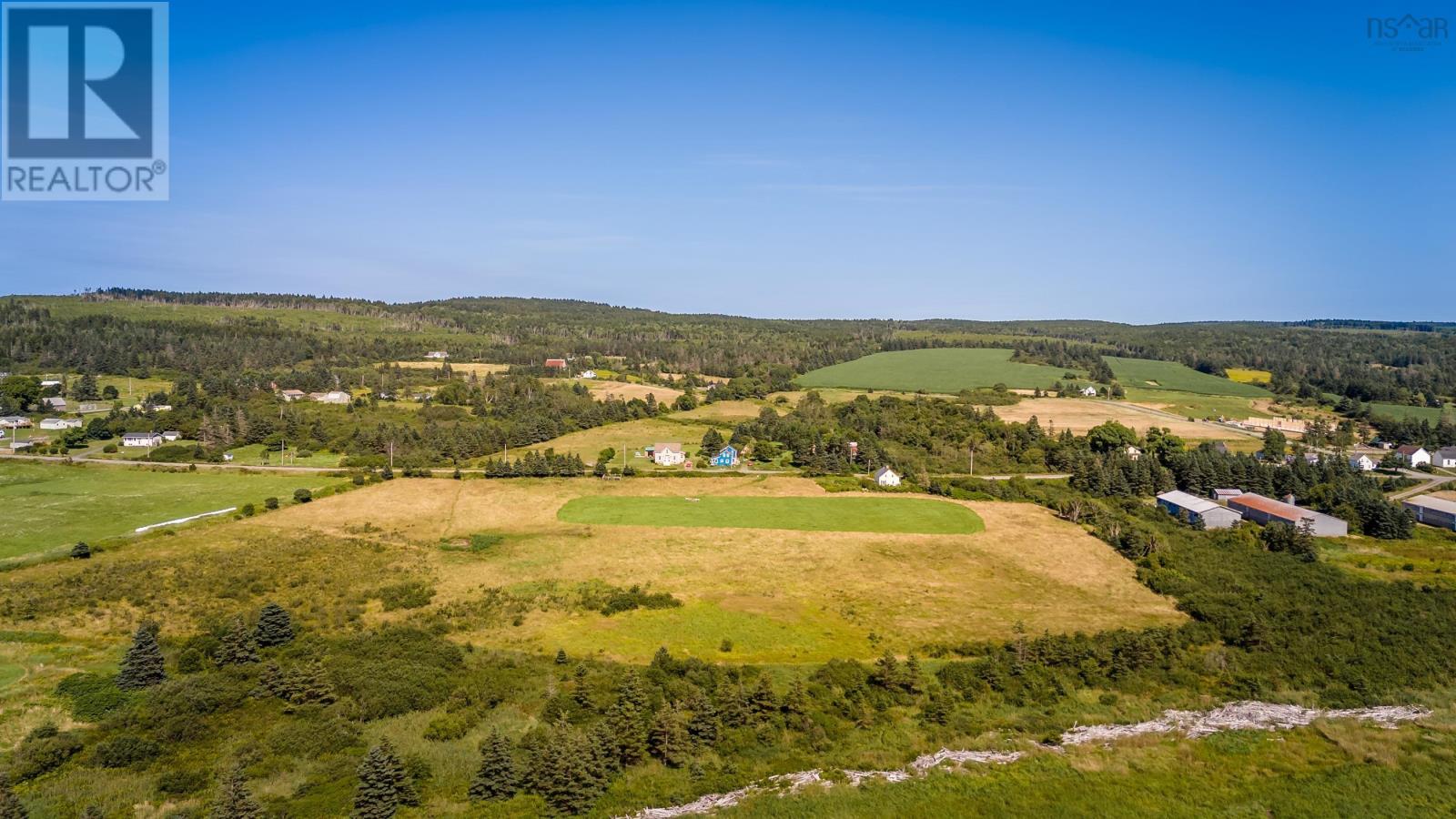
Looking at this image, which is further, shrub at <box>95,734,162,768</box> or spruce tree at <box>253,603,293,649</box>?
spruce tree at <box>253,603,293,649</box>

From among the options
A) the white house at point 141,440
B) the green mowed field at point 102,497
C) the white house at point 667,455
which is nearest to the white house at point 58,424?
the white house at point 141,440

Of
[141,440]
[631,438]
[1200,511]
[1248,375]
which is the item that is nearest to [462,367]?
[141,440]

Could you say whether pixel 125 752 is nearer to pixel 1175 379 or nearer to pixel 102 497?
pixel 102 497

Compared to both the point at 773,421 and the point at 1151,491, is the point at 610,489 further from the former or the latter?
the point at 1151,491

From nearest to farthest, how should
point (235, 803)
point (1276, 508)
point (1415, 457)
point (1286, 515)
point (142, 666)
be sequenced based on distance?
point (235, 803)
point (142, 666)
point (1286, 515)
point (1276, 508)
point (1415, 457)

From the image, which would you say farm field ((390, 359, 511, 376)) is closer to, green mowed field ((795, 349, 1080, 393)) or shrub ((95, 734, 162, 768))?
green mowed field ((795, 349, 1080, 393))

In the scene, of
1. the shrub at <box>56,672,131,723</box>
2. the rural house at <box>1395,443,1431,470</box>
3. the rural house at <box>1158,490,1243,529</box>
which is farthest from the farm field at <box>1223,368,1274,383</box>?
the shrub at <box>56,672,131,723</box>
